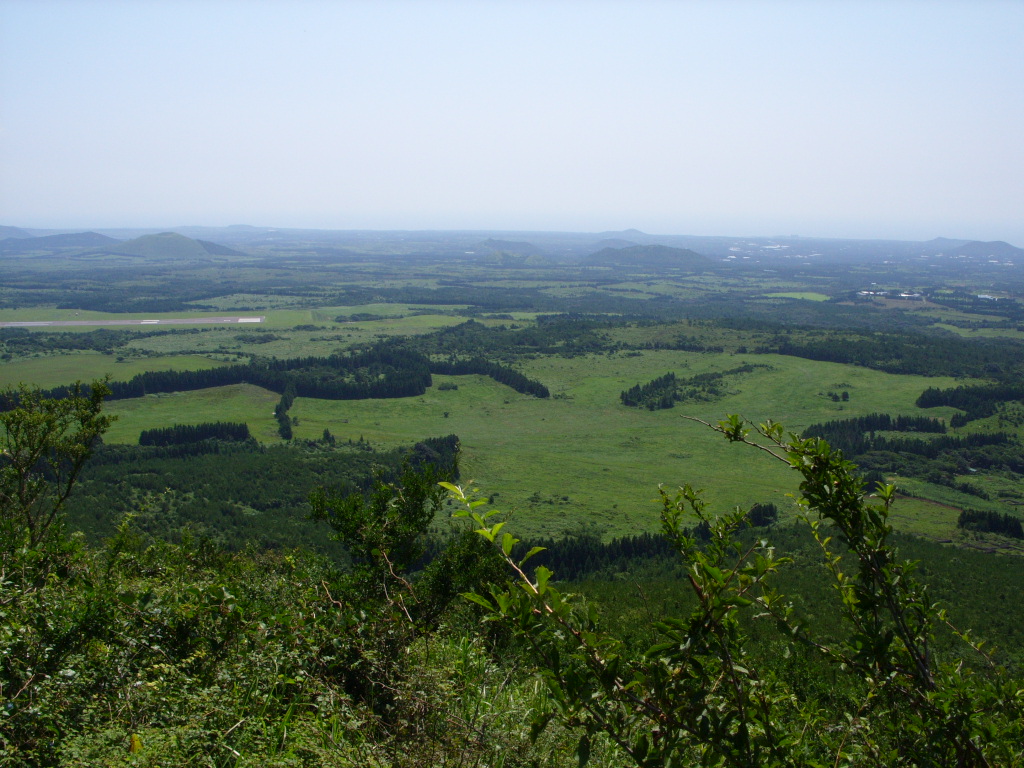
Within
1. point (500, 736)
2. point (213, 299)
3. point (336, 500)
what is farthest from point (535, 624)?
point (213, 299)

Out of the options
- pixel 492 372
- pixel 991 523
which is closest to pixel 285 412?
pixel 492 372

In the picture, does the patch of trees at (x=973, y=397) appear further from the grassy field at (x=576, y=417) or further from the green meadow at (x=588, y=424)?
the green meadow at (x=588, y=424)

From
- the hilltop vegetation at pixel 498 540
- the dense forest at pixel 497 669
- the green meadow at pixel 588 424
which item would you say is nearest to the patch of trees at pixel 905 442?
the hilltop vegetation at pixel 498 540

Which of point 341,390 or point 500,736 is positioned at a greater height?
point 500,736

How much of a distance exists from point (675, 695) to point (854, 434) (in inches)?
2820

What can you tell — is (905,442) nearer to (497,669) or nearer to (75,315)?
(497,669)

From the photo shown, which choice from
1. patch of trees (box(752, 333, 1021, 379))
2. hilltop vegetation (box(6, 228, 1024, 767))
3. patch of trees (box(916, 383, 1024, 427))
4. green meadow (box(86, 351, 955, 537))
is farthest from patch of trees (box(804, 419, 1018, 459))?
patch of trees (box(752, 333, 1021, 379))

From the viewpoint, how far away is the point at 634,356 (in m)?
105

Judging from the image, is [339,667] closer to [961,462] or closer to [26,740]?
[26,740]

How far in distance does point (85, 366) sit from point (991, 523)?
9835 centimetres

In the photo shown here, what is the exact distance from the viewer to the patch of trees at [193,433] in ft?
190

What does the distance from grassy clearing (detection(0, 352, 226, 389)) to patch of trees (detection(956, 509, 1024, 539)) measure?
269 ft

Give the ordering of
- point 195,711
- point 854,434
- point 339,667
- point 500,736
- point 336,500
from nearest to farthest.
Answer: point 500,736 → point 195,711 → point 339,667 → point 336,500 → point 854,434

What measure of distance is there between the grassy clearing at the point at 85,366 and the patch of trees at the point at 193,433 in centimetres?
2008
